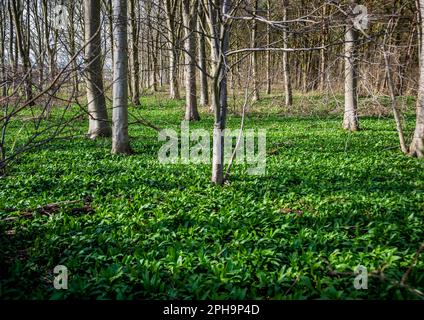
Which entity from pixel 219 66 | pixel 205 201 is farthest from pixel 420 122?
pixel 205 201

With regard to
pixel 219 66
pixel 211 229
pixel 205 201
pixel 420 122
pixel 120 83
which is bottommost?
pixel 211 229

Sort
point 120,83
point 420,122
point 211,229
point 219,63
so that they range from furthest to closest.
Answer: point 120,83
point 420,122
point 219,63
point 211,229

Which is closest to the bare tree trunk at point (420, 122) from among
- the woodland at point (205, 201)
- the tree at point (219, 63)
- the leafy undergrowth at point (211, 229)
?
the woodland at point (205, 201)

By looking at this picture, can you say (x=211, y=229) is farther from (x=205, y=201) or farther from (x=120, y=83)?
(x=120, y=83)

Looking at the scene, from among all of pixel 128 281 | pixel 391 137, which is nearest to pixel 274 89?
pixel 391 137

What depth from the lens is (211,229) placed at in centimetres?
514

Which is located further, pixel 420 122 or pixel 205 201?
pixel 420 122

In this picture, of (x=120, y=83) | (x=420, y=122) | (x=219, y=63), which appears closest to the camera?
(x=219, y=63)

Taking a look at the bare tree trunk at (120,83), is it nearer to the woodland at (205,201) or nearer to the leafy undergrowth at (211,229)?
the woodland at (205,201)

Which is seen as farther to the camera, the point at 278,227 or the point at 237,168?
the point at 237,168

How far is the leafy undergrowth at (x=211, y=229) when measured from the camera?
3.83 meters

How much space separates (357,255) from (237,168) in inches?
172

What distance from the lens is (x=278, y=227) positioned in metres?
5.25
